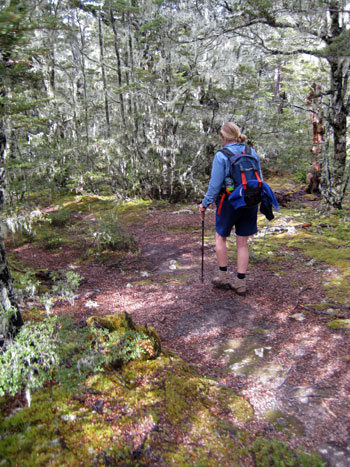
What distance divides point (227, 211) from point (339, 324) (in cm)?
195

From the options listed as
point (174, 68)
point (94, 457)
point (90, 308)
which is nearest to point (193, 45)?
point (174, 68)

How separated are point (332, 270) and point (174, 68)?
29.8 feet

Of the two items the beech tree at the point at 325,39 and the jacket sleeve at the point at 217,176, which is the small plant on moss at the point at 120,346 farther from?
the beech tree at the point at 325,39

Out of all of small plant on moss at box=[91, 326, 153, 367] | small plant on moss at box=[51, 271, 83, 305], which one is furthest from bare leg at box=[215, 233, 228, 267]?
small plant on moss at box=[91, 326, 153, 367]

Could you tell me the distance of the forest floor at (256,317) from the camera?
2373mm

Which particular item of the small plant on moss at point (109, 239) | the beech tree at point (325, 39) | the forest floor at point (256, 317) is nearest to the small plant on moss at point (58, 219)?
the forest floor at point (256, 317)

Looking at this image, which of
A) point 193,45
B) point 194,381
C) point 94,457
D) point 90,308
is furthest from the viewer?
point 193,45

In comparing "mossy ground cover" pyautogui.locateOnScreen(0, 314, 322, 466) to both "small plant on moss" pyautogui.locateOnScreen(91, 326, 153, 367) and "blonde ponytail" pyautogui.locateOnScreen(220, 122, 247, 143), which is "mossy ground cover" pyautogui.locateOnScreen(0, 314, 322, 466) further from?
"blonde ponytail" pyautogui.locateOnScreen(220, 122, 247, 143)

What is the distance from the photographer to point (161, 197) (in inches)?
447

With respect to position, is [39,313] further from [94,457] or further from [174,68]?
[174,68]

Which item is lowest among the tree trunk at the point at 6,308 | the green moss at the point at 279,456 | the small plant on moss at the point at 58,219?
the green moss at the point at 279,456

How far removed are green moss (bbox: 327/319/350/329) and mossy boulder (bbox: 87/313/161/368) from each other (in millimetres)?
2084

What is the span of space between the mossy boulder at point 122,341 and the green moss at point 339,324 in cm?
208

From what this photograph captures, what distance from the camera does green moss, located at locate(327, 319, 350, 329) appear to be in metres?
3.52
